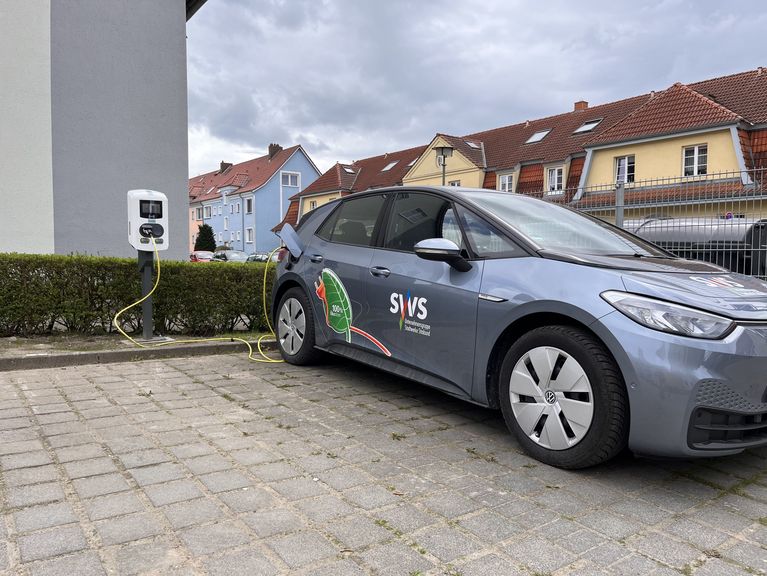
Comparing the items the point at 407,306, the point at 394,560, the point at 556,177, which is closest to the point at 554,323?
the point at 407,306

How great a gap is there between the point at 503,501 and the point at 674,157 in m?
22.2

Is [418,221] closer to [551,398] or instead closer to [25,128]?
[551,398]

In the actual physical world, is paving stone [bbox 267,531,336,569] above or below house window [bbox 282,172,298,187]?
below

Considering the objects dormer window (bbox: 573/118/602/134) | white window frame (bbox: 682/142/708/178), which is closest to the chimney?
dormer window (bbox: 573/118/602/134)

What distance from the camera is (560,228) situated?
372cm

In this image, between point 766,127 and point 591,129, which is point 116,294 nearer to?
point 766,127

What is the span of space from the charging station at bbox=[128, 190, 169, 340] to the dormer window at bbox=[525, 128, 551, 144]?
88.0 ft

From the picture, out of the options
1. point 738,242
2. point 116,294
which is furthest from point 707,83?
point 116,294

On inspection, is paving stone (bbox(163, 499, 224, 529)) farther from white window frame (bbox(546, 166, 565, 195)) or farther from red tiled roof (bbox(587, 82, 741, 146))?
white window frame (bbox(546, 166, 565, 195))

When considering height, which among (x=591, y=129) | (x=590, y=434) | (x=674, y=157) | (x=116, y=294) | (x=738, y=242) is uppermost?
(x=591, y=129)

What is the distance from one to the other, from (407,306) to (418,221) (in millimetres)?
672

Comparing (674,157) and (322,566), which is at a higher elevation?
(674,157)

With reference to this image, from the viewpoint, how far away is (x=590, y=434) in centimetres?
279

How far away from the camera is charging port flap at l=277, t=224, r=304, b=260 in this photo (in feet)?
17.3
